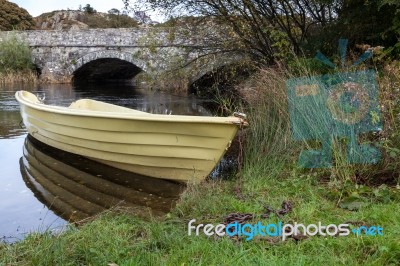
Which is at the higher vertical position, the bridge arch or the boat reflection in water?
the bridge arch

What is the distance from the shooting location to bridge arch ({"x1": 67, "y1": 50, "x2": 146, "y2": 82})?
18.3 meters

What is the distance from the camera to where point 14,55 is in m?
20.0

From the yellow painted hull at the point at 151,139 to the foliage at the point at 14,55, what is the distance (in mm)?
15672

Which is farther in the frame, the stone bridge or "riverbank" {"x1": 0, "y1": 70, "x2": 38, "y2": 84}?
"riverbank" {"x1": 0, "y1": 70, "x2": 38, "y2": 84}

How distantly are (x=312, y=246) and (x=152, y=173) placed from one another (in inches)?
113

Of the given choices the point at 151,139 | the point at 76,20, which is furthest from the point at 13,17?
the point at 151,139

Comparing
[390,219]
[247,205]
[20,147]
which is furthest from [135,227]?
[20,147]

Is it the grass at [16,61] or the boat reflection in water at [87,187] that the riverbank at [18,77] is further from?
the boat reflection in water at [87,187]

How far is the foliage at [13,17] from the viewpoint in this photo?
28991mm

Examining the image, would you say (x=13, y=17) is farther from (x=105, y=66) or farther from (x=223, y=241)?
(x=223, y=241)

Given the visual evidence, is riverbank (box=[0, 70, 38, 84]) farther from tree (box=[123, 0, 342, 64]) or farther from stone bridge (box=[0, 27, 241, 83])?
tree (box=[123, 0, 342, 64])

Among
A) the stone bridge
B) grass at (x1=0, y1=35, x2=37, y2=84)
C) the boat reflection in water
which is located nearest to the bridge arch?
the stone bridge

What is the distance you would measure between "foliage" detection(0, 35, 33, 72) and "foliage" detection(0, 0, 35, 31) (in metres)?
8.82

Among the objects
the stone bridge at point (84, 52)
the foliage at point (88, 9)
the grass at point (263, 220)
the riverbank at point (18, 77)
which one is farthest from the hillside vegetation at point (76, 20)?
the grass at point (263, 220)
